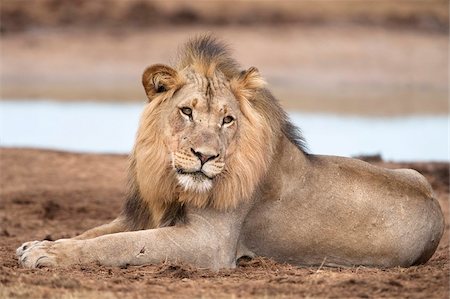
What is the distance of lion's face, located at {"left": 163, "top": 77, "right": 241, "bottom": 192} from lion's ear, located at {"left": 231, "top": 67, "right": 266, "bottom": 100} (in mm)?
55

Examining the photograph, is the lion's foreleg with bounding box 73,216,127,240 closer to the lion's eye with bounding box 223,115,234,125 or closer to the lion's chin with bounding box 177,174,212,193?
the lion's chin with bounding box 177,174,212,193

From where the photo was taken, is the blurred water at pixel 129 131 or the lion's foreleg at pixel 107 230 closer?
the lion's foreleg at pixel 107 230

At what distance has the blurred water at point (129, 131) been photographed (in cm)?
1627

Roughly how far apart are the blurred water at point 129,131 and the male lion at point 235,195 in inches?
274

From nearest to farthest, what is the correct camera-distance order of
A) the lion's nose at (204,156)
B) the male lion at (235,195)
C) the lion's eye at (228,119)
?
the lion's nose at (204,156)
the male lion at (235,195)
the lion's eye at (228,119)

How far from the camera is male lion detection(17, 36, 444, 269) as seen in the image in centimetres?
734

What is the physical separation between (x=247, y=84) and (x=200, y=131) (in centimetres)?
59

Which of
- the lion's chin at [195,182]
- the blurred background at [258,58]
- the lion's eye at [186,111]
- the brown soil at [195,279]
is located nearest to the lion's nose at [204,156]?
the lion's chin at [195,182]

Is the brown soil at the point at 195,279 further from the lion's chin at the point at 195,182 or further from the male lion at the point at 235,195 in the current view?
the lion's chin at the point at 195,182

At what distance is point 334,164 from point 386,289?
1612 mm

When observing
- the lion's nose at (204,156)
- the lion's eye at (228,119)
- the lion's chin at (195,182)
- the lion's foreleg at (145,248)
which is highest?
the lion's eye at (228,119)

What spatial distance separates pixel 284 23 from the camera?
2492cm

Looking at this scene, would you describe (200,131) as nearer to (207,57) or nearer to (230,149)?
(230,149)

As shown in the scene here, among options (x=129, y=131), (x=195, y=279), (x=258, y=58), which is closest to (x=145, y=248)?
(x=195, y=279)
